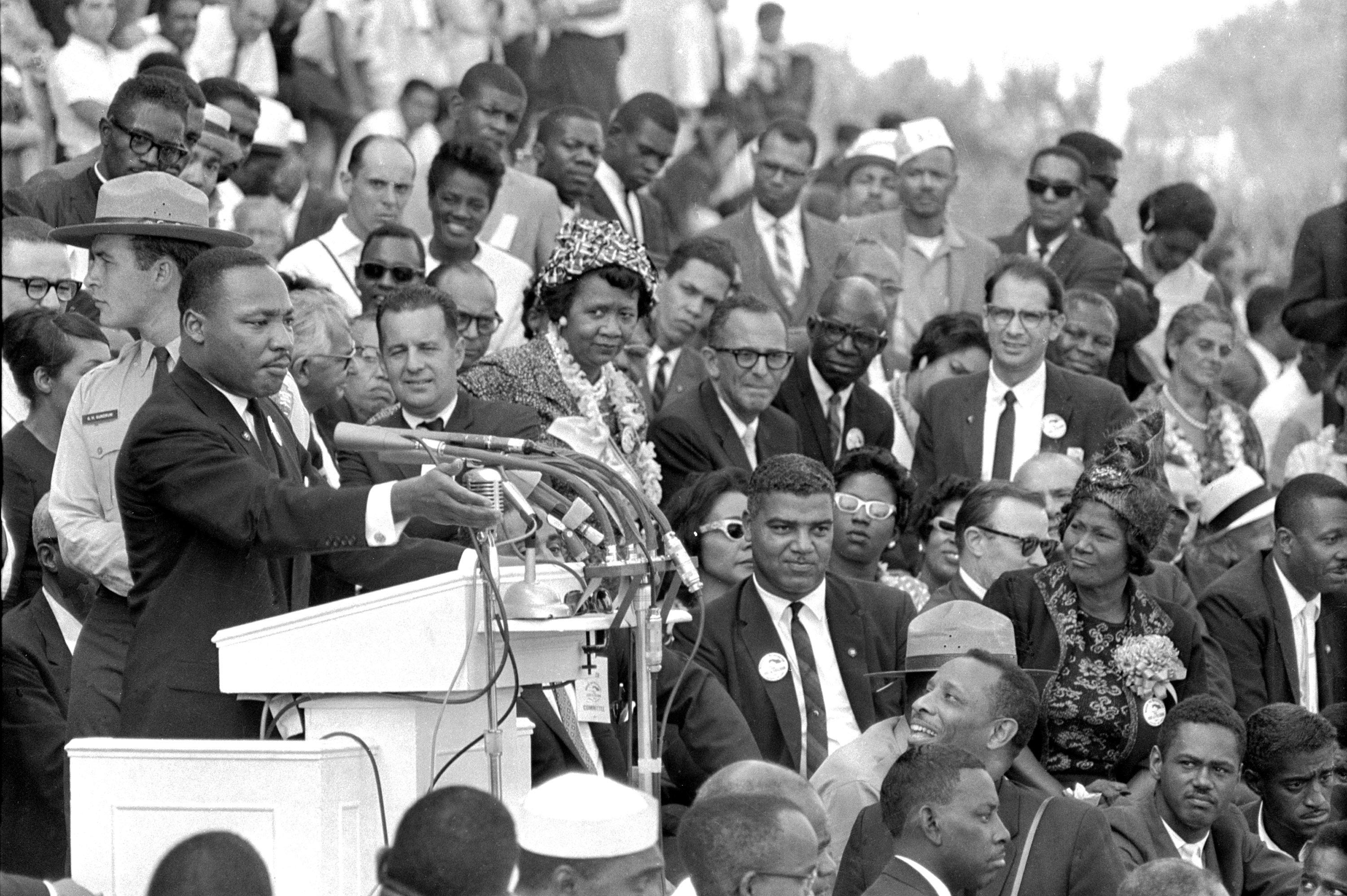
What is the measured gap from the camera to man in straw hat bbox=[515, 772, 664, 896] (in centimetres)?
392

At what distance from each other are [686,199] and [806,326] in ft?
8.42

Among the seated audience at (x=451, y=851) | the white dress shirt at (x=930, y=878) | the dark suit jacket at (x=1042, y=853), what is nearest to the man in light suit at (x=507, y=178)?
the dark suit jacket at (x=1042, y=853)

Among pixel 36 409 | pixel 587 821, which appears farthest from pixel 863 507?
pixel 587 821

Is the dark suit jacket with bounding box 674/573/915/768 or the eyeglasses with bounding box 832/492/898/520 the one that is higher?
the eyeglasses with bounding box 832/492/898/520

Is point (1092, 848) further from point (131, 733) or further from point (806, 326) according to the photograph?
point (806, 326)

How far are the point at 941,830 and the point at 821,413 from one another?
12.8 feet

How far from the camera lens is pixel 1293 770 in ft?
22.4

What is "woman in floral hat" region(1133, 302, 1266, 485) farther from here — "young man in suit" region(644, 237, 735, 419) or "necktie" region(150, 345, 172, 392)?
"necktie" region(150, 345, 172, 392)

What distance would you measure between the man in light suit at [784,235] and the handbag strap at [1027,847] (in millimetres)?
4753

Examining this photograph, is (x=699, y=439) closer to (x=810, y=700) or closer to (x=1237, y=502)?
(x=810, y=700)

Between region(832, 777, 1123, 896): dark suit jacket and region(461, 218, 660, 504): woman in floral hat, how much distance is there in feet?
7.45

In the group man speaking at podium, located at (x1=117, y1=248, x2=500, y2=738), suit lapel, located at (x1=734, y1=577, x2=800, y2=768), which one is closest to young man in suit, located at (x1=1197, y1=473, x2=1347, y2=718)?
suit lapel, located at (x1=734, y1=577, x2=800, y2=768)

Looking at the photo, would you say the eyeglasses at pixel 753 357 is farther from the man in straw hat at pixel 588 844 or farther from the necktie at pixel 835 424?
the man in straw hat at pixel 588 844

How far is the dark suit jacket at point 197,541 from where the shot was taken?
461 cm
